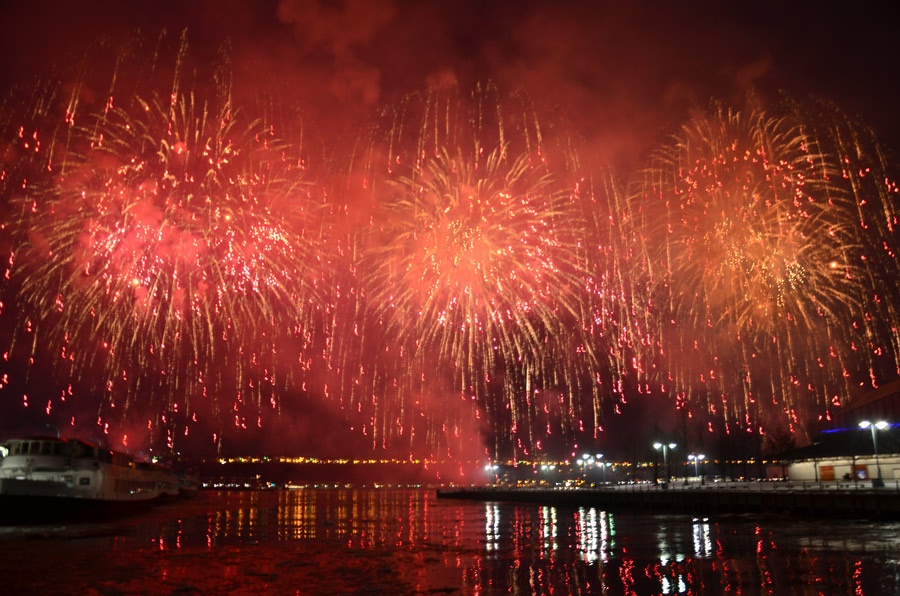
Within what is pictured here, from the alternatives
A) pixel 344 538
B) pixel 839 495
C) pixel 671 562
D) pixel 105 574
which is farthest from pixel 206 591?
pixel 839 495

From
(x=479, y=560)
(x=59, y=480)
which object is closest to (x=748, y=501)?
(x=479, y=560)

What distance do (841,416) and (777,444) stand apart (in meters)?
29.2

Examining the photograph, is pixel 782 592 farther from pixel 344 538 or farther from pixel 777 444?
pixel 777 444

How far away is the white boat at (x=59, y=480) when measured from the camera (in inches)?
2028

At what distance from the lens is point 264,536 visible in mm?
40656

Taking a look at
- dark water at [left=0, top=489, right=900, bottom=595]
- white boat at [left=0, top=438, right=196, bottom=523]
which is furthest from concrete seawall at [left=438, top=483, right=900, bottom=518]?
white boat at [left=0, top=438, right=196, bottom=523]

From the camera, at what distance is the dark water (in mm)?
20875

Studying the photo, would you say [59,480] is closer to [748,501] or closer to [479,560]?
[479,560]

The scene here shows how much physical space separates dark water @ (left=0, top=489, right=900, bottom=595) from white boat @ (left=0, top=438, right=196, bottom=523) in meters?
9.83

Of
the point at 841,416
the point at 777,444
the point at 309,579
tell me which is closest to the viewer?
the point at 309,579

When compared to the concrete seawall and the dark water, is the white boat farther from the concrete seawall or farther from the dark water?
the concrete seawall

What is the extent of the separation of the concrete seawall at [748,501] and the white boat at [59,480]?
47527mm

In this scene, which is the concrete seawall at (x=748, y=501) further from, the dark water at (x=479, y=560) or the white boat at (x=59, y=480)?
the white boat at (x=59, y=480)

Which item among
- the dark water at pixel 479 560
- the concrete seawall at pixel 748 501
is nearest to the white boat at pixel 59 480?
the dark water at pixel 479 560
